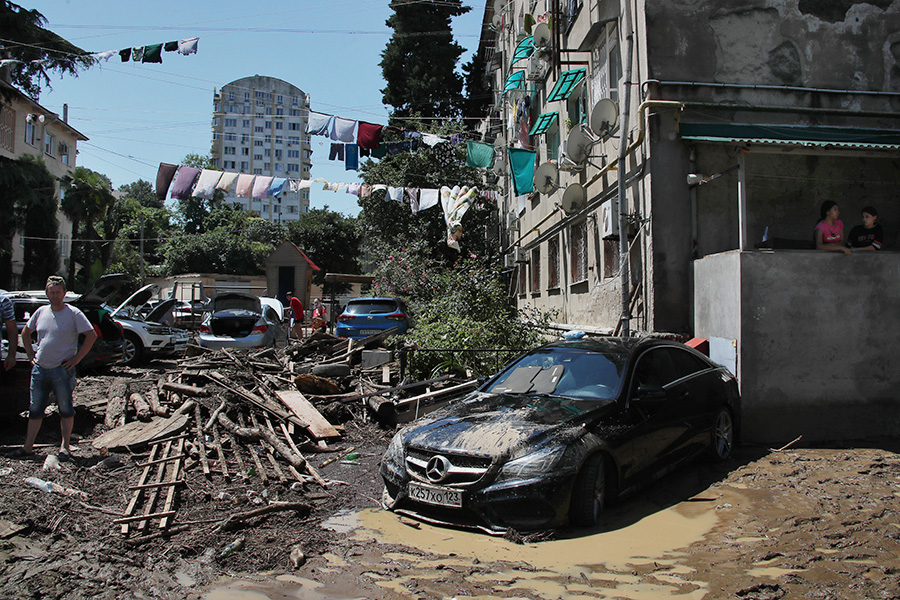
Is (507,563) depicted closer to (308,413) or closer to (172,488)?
(172,488)

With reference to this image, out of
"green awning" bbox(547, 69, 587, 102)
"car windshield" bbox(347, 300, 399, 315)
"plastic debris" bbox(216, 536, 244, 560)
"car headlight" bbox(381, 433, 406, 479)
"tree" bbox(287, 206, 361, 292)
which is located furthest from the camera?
"tree" bbox(287, 206, 361, 292)

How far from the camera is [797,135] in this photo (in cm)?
959

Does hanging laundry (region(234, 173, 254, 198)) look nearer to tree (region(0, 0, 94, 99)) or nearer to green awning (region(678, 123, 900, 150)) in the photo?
tree (region(0, 0, 94, 99))

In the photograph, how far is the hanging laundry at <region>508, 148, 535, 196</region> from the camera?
1598 centimetres

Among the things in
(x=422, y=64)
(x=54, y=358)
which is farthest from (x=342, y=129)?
(x=422, y=64)

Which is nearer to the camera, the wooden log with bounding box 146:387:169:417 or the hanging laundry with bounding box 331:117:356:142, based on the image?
the wooden log with bounding box 146:387:169:417

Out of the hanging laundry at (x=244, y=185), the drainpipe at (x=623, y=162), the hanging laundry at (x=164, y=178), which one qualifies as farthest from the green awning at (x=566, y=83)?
the hanging laundry at (x=164, y=178)

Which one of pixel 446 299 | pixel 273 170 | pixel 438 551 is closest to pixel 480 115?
pixel 446 299

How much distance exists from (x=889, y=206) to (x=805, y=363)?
426 centimetres

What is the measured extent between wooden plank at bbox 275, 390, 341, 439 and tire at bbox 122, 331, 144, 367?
8.45 meters

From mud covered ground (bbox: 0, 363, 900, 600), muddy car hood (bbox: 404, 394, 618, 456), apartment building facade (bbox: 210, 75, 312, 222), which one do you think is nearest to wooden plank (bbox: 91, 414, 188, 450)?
mud covered ground (bbox: 0, 363, 900, 600)

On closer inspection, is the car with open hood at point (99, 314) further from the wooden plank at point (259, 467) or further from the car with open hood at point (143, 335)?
the wooden plank at point (259, 467)

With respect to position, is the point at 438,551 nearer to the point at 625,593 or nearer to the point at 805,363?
the point at 625,593

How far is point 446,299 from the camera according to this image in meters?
12.7
